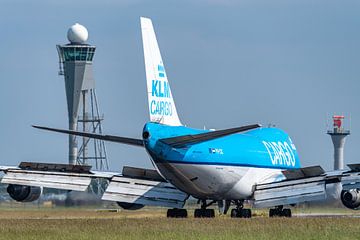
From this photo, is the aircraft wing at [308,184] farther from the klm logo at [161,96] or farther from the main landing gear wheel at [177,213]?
the klm logo at [161,96]

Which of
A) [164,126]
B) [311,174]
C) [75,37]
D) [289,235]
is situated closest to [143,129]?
[164,126]

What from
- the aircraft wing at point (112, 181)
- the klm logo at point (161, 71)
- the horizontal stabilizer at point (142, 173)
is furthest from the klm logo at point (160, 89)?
the aircraft wing at point (112, 181)

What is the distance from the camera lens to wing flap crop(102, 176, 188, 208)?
52062 mm

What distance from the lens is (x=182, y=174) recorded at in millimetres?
50188

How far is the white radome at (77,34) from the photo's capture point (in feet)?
418

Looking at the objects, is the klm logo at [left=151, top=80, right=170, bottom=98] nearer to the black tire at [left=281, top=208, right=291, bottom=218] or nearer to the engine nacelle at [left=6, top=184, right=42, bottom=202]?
the engine nacelle at [left=6, top=184, right=42, bottom=202]

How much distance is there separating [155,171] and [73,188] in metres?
4.23

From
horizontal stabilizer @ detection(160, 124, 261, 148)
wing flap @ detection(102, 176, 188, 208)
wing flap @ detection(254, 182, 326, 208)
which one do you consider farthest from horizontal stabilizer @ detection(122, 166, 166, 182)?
wing flap @ detection(254, 182, 326, 208)

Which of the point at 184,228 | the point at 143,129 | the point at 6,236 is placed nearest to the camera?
the point at 6,236

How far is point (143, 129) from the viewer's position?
48375 mm

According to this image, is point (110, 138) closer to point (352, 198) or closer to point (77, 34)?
point (352, 198)

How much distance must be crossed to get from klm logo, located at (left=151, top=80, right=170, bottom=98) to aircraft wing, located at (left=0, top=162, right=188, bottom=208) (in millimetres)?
4806

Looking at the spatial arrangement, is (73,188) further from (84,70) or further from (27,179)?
(84,70)

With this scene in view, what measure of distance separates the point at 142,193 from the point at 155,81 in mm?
5996
